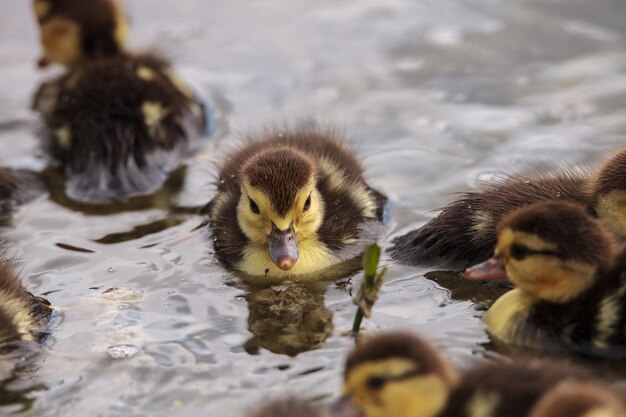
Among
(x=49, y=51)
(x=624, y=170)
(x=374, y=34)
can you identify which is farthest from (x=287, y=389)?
(x=374, y=34)

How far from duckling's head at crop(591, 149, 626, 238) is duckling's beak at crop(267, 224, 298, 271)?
105 cm

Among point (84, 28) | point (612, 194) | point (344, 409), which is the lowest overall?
point (344, 409)

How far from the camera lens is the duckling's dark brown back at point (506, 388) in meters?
2.82

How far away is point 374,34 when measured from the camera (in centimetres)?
671

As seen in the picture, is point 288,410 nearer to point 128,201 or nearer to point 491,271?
point 491,271

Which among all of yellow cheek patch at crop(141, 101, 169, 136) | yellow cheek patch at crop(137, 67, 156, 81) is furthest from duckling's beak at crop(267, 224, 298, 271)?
yellow cheek patch at crop(137, 67, 156, 81)

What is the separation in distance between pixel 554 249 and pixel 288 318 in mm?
1002

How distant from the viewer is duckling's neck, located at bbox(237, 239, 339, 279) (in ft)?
14.1

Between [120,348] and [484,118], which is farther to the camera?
[484,118]

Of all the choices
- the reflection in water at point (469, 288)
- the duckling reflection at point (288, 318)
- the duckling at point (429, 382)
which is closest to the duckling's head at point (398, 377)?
the duckling at point (429, 382)

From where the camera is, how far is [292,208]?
4.17 m

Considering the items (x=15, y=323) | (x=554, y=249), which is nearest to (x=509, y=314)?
(x=554, y=249)

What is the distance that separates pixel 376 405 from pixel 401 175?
2.33 m

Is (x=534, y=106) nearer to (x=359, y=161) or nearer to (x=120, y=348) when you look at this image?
(x=359, y=161)
